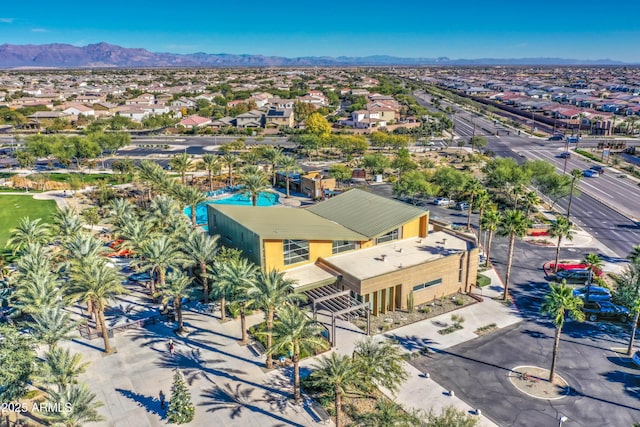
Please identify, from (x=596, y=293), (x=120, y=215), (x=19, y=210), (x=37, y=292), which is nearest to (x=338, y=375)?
(x=37, y=292)

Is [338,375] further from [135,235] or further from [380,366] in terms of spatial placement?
[135,235]

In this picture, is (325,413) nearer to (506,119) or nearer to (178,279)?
(178,279)

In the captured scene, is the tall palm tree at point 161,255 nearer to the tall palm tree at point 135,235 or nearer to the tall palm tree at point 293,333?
the tall palm tree at point 135,235

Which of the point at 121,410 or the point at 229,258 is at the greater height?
the point at 229,258

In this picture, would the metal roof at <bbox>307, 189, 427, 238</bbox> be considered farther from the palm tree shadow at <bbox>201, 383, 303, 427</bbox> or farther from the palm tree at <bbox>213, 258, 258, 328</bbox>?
the palm tree shadow at <bbox>201, 383, 303, 427</bbox>

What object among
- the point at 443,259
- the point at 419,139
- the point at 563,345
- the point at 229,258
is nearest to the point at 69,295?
the point at 229,258

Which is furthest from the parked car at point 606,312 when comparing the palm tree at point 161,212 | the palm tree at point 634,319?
the palm tree at point 161,212
